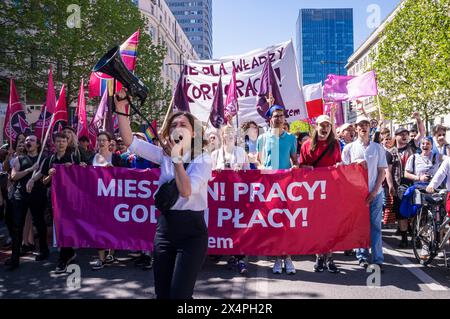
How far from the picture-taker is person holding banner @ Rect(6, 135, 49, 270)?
5629 millimetres

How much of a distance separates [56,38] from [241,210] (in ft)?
53.1

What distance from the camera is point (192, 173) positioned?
2771 millimetres

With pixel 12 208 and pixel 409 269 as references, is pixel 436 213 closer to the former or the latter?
pixel 409 269

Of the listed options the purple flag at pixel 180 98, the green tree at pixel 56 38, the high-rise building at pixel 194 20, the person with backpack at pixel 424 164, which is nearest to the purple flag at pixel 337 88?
the person with backpack at pixel 424 164

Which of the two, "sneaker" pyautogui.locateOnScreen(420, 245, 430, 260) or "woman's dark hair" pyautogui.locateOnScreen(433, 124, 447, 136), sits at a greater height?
"woman's dark hair" pyautogui.locateOnScreen(433, 124, 447, 136)

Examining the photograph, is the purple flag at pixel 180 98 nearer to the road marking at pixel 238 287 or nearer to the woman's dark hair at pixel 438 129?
the road marking at pixel 238 287

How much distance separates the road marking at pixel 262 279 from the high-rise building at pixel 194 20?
144984 mm

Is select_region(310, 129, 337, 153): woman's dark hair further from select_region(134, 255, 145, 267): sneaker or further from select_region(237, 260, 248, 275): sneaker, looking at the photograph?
select_region(134, 255, 145, 267): sneaker

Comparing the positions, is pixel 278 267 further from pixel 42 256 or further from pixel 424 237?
pixel 42 256

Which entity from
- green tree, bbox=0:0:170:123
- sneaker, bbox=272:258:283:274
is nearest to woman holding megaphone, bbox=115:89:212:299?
sneaker, bbox=272:258:283:274

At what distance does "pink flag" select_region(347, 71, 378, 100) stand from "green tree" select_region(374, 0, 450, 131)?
40.7 feet

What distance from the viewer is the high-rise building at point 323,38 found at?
147125 mm

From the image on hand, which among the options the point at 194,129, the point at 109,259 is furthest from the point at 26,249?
the point at 194,129

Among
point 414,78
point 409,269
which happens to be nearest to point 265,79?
point 409,269
